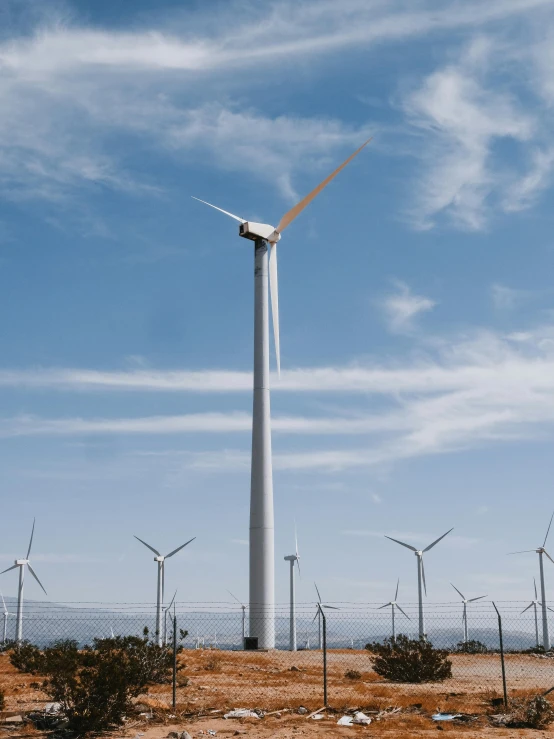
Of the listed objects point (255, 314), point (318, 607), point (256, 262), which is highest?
point (256, 262)

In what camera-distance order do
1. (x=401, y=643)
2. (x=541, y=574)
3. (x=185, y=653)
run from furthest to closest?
Answer: (x=541, y=574) → (x=185, y=653) → (x=401, y=643)

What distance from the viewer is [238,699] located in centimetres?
2719

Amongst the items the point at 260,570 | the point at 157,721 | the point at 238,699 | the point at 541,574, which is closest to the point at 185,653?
the point at 260,570

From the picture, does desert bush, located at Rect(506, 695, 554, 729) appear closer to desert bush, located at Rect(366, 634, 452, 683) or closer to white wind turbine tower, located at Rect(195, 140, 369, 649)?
desert bush, located at Rect(366, 634, 452, 683)

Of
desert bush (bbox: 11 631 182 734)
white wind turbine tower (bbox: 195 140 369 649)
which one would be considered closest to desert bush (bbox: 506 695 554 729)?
desert bush (bbox: 11 631 182 734)

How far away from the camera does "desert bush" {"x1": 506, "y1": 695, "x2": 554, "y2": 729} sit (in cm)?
2303

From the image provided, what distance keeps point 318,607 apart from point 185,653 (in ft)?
80.4

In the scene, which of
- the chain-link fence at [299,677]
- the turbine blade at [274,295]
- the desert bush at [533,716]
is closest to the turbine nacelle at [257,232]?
the turbine blade at [274,295]

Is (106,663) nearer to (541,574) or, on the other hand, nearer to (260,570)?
(260,570)

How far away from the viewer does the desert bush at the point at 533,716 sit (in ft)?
75.6

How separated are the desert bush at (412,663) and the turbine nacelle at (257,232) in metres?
34.9

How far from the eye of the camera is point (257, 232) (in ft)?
205

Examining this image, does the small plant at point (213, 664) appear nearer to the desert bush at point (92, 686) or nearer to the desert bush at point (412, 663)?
the desert bush at point (412, 663)

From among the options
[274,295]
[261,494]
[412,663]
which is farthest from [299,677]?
[274,295]
